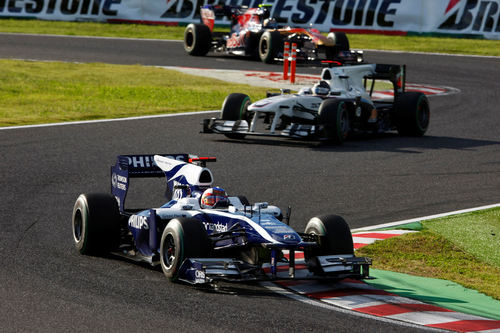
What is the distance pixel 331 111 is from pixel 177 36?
861 inches

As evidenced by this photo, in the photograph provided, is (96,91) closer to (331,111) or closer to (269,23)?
(269,23)

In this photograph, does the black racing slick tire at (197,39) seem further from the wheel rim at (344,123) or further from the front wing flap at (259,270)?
the front wing flap at (259,270)

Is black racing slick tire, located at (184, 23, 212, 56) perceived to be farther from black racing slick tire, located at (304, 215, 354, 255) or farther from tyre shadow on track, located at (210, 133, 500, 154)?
black racing slick tire, located at (304, 215, 354, 255)

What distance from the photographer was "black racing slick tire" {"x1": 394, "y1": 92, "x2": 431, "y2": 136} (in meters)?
19.9

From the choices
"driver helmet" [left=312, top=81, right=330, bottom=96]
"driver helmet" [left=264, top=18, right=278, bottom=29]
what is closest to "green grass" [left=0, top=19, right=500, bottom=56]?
"driver helmet" [left=264, top=18, right=278, bottom=29]

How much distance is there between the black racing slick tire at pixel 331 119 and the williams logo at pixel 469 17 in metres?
18.7

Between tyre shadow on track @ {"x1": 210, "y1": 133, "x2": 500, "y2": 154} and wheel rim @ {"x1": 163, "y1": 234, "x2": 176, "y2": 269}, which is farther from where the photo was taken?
tyre shadow on track @ {"x1": 210, "y1": 133, "x2": 500, "y2": 154}

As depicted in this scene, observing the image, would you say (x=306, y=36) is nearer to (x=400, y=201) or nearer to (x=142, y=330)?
(x=400, y=201)

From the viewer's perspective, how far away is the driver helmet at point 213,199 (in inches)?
373

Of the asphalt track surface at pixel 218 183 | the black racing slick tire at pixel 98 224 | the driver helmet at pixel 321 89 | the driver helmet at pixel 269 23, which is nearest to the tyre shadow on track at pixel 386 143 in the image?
the asphalt track surface at pixel 218 183

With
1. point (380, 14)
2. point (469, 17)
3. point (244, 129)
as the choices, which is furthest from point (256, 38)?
point (244, 129)

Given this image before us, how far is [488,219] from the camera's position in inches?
494

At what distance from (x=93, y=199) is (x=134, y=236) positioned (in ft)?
Result: 2.02

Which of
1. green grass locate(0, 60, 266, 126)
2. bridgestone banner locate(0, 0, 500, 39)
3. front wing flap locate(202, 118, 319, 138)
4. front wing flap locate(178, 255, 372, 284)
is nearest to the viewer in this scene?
front wing flap locate(178, 255, 372, 284)
